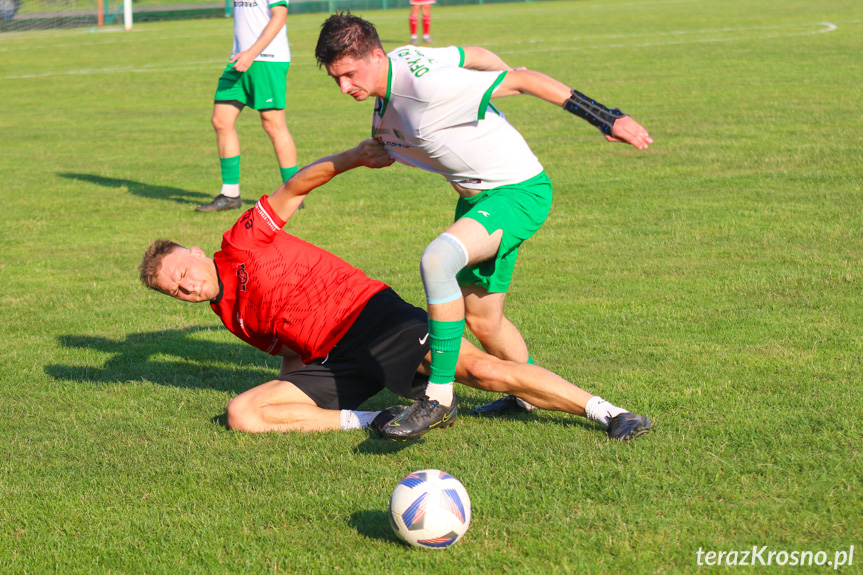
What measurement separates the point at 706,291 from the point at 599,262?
1163 millimetres

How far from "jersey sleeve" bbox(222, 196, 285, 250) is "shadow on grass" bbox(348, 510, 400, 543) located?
1.77 meters

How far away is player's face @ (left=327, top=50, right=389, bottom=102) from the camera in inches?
174

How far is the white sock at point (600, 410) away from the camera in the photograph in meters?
4.51

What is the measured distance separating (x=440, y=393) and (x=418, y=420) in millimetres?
219

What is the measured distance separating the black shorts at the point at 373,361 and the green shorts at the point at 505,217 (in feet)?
1.32

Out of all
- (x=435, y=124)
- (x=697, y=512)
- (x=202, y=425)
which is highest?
(x=435, y=124)

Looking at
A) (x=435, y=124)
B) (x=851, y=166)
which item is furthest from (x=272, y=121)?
A: (x=851, y=166)

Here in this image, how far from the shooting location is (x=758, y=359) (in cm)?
544

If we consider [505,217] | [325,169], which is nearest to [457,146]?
[505,217]

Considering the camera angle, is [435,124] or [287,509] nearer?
[287,509]

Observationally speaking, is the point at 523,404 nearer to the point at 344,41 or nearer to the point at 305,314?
the point at 305,314

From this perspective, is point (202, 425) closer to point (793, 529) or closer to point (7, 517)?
point (7, 517)

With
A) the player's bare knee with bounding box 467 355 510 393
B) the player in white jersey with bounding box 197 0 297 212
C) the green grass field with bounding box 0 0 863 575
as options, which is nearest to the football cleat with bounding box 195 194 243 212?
the player in white jersey with bounding box 197 0 297 212

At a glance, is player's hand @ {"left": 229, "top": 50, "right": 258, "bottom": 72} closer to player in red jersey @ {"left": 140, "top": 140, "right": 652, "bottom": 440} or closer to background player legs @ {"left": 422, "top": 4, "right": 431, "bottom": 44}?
player in red jersey @ {"left": 140, "top": 140, "right": 652, "bottom": 440}
